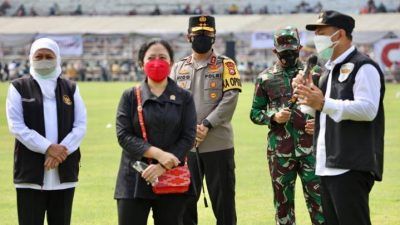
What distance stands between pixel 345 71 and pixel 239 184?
7.09 m

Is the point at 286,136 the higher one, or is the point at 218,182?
the point at 286,136

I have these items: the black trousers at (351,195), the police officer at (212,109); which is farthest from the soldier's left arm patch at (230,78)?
the black trousers at (351,195)

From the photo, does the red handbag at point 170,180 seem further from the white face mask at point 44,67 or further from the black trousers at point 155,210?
the white face mask at point 44,67

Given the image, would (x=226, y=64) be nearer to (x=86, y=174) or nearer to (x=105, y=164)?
(x=86, y=174)

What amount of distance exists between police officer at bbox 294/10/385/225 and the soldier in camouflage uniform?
1518 millimetres

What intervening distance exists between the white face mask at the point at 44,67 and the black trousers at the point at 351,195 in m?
2.44

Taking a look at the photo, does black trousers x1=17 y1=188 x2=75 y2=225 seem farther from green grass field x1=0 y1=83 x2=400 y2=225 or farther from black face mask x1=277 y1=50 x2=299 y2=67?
green grass field x1=0 y1=83 x2=400 y2=225

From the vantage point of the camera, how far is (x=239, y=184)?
44.9ft

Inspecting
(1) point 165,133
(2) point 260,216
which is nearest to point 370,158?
(1) point 165,133

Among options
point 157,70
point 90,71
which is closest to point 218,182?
point 157,70

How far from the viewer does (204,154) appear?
8.78 meters

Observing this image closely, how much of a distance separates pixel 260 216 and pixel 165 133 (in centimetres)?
439

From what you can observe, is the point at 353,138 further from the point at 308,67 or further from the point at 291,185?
the point at 291,185

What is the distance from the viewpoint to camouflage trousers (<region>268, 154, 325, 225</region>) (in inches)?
334
